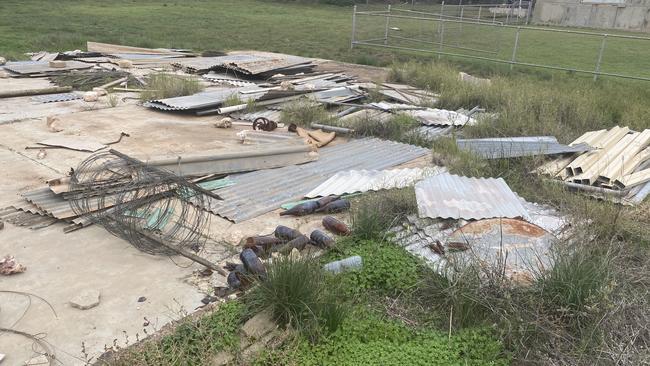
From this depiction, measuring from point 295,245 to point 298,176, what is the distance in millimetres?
2130

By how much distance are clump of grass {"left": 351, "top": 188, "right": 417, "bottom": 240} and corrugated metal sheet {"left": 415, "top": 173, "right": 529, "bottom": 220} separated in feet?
0.47

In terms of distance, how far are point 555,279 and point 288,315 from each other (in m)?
1.98

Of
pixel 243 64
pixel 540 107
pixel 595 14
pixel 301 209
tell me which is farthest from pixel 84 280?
pixel 595 14

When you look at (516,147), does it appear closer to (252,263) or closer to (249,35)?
(252,263)

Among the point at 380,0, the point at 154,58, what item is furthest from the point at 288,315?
the point at 380,0

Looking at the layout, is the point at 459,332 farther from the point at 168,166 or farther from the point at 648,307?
the point at 168,166

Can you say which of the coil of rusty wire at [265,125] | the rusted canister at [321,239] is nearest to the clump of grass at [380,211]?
the rusted canister at [321,239]

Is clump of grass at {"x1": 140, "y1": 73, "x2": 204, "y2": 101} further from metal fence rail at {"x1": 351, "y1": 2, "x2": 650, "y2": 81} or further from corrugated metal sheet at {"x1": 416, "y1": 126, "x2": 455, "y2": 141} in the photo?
metal fence rail at {"x1": 351, "y1": 2, "x2": 650, "y2": 81}

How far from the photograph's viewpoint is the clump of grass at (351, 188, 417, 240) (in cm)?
498

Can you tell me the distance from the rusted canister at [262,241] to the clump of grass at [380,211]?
82 centimetres

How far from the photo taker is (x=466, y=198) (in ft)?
18.3

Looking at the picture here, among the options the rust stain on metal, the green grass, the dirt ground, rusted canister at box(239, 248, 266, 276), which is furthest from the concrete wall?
rusted canister at box(239, 248, 266, 276)

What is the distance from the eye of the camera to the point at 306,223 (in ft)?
17.6

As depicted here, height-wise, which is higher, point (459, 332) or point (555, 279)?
point (555, 279)
